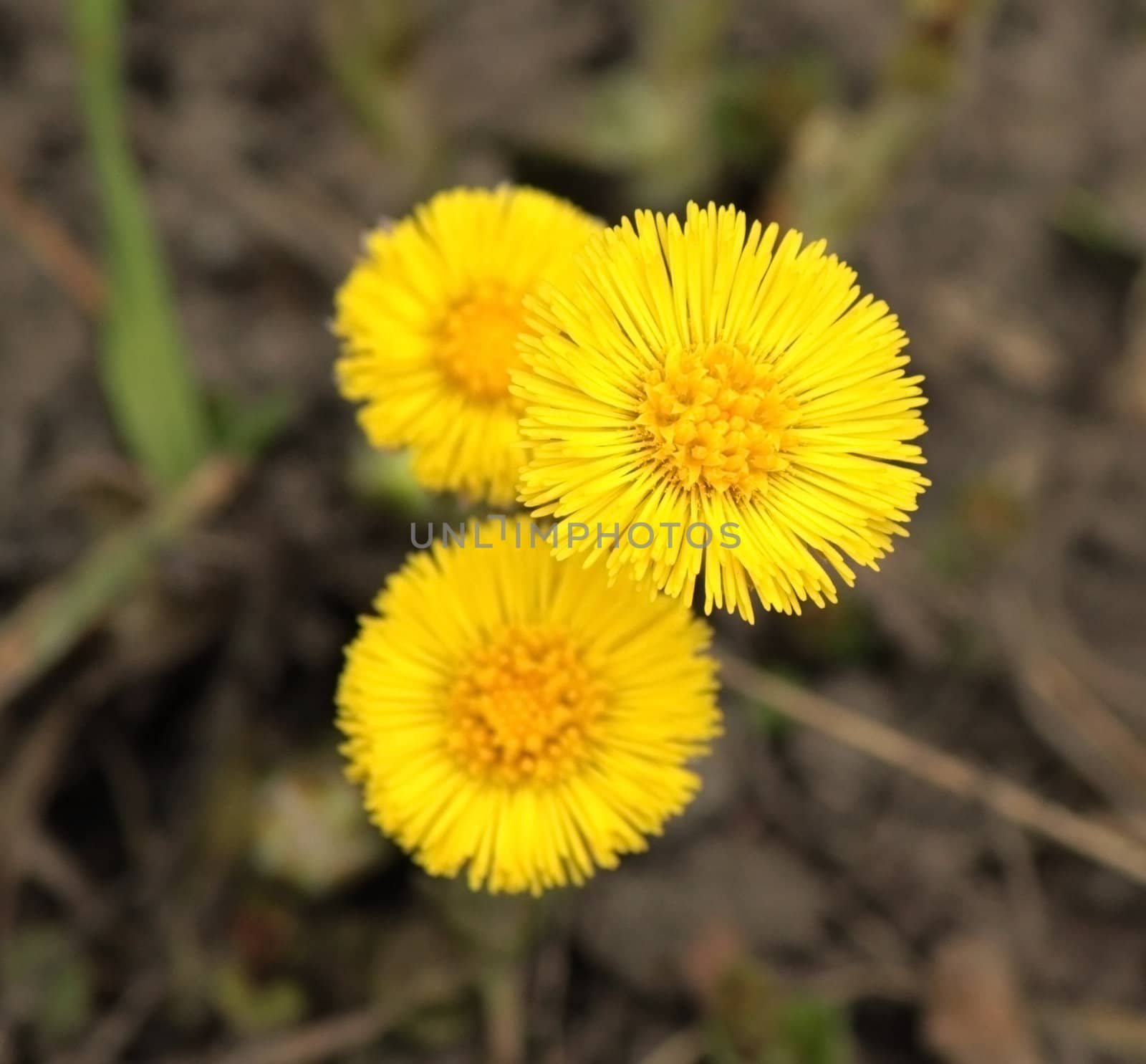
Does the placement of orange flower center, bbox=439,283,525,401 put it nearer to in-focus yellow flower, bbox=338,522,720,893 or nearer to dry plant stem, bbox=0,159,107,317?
in-focus yellow flower, bbox=338,522,720,893

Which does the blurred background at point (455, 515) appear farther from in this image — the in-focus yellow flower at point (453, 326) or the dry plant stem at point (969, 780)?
the in-focus yellow flower at point (453, 326)

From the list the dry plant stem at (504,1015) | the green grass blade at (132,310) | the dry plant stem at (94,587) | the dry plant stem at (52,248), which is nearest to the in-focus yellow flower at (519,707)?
the dry plant stem at (504,1015)

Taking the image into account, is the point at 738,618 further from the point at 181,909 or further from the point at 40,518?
the point at 40,518

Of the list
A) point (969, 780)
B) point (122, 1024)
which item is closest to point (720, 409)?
point (969, 780)

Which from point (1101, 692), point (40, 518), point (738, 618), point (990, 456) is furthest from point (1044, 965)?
point (40, 518)

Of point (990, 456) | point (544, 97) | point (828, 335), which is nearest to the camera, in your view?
point (828, 335)
